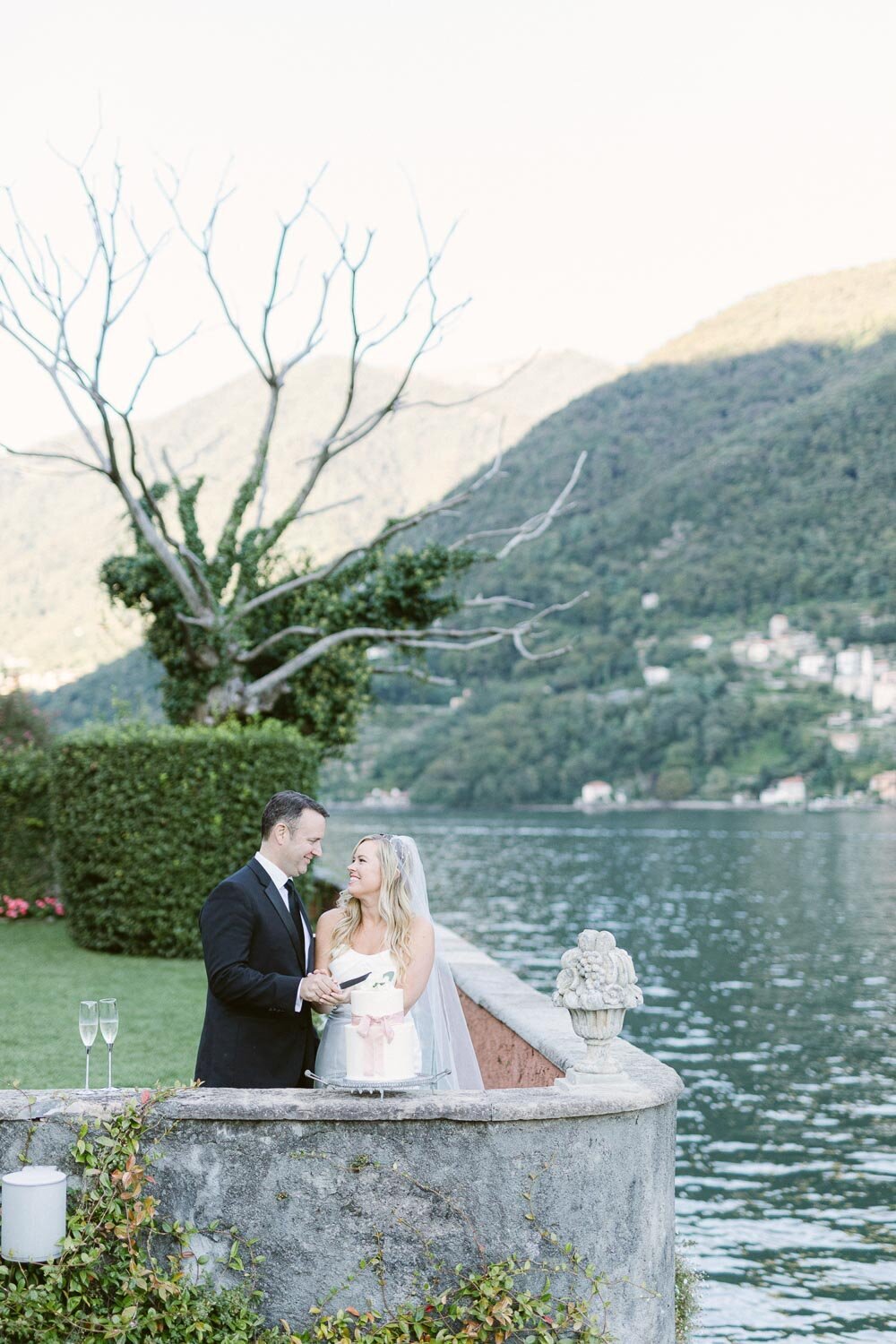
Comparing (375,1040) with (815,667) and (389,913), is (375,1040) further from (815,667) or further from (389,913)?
(815,667)

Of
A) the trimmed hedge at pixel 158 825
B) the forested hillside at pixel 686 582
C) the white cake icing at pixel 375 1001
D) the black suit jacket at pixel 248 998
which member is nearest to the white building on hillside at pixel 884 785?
the forested hillside at pixel 686 582

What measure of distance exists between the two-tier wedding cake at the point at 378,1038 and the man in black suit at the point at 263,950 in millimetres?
349

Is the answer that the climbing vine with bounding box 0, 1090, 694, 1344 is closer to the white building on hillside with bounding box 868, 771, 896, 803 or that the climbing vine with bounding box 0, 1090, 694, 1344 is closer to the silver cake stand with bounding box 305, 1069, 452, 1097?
the silver cake stand with bounding box 305, 1069, 452, 1097

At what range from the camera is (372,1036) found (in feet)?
16.8

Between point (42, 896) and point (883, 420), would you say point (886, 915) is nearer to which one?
point (42, 896)

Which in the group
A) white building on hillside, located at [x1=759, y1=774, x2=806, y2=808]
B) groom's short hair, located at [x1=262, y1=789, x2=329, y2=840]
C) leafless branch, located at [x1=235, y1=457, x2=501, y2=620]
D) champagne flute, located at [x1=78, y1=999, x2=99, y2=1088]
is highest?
leafless branch, located at [x1=235, y1=457, x2=501, y2=620]

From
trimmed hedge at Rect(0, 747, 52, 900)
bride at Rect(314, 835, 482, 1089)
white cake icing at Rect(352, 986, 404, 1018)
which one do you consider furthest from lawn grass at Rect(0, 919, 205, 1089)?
white cake icing at Rect(352, 986, 404, 1018)

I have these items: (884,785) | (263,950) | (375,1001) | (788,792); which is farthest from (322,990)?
(884,785)

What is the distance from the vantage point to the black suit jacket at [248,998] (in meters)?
5.43

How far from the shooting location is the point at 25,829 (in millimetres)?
18109

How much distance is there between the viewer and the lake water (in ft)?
39.0

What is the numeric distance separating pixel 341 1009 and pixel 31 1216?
135cm

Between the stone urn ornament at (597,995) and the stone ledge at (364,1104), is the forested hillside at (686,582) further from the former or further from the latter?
the stone ledge at (364,1104)

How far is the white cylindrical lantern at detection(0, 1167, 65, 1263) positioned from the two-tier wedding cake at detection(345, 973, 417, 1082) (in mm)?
1076
